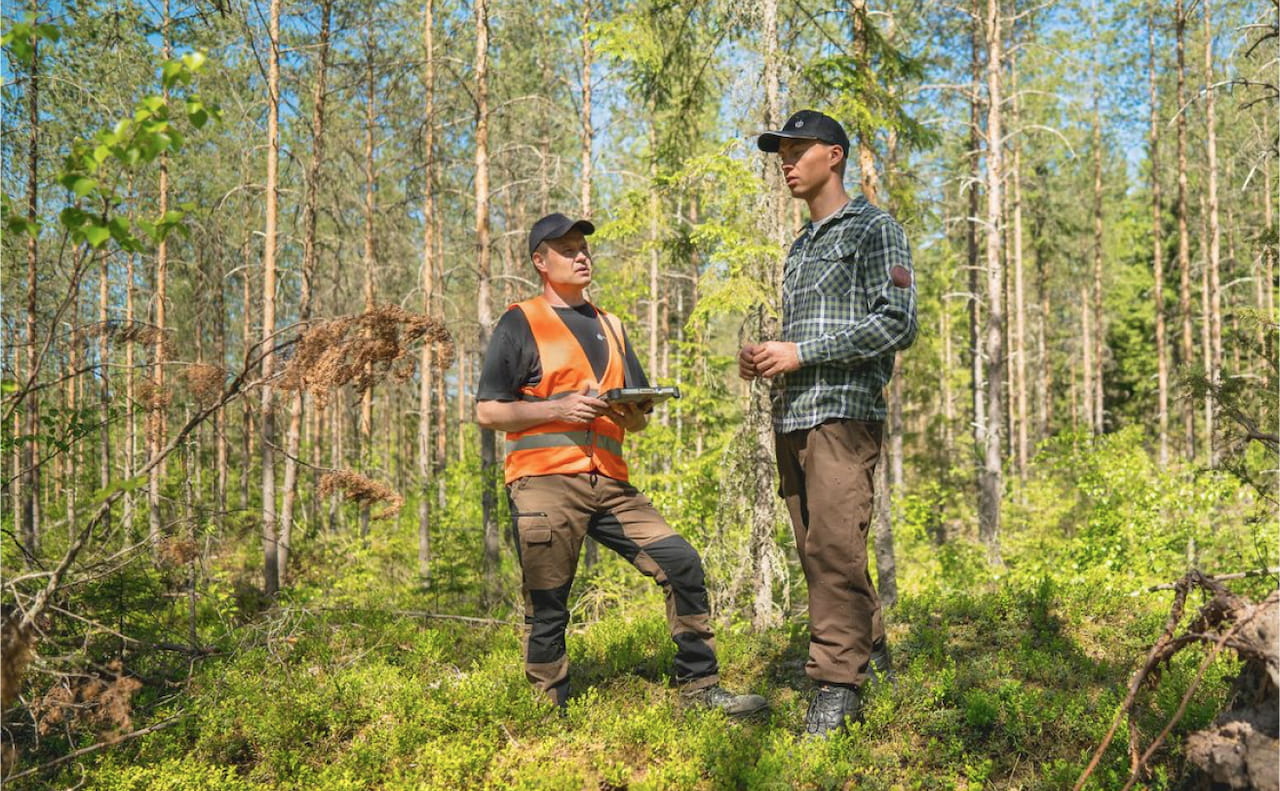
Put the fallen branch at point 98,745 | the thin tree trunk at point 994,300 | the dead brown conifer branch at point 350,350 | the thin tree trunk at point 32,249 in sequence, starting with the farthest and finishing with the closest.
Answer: the thin tree trunk at point 994,300
the thin tree trunk at point 32,249
the dead brown conifer branch at point 350,350
the fallen branch at point 98,745

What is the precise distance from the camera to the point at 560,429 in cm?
388

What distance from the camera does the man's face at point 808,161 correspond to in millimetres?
3520

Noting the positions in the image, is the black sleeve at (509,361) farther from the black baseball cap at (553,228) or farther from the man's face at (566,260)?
the black baseball cap at (553,228)

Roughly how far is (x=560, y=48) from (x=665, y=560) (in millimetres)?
14811

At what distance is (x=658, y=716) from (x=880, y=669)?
1209mm

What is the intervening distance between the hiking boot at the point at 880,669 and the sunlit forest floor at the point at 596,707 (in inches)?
4.4

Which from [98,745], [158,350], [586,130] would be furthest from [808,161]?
[586,130]

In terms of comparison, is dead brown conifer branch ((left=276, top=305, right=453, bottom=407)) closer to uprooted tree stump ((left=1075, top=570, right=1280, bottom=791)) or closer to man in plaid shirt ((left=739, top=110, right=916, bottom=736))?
man in plaid shirt ((left=739, top=110, right=916, bottom=736))

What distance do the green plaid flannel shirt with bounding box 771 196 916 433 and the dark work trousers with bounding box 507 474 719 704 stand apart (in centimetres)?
91

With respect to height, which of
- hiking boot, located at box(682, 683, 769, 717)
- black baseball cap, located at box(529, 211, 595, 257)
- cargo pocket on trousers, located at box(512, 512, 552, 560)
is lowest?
hiking boot, located at box(682, 683, 769, 717)

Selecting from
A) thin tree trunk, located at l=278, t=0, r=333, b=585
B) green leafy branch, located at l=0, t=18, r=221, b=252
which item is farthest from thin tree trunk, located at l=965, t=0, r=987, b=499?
green leafy branch, located at l=0, t=18, r=221, b=252

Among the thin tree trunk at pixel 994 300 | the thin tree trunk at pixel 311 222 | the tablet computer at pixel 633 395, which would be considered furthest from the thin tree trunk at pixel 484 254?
the thin tree trunk at pixel 994 300

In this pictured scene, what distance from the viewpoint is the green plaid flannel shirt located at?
3287mm

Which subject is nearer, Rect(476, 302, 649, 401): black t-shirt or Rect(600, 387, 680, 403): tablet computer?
Rect(600, 387, 680, 403): tablet computer
